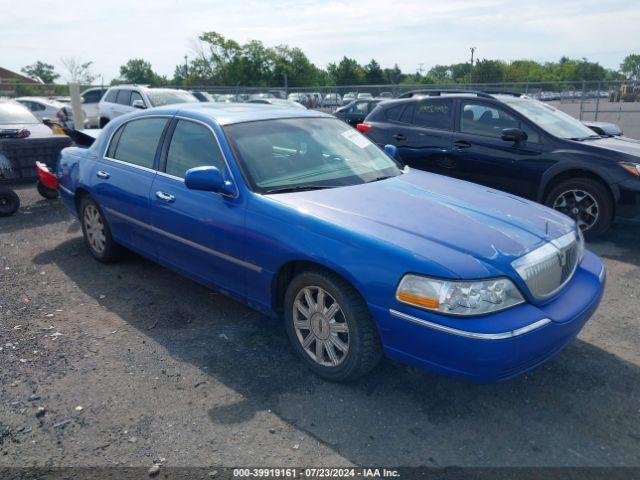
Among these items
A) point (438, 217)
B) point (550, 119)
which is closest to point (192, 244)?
point (438, 217)

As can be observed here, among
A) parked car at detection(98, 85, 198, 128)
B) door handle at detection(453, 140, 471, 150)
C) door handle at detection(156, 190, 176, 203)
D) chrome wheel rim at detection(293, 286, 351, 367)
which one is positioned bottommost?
chrome wheel rim at detection(293, 286, 351, 367)

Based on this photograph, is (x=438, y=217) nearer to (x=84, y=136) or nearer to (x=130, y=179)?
(x=130, y=179)

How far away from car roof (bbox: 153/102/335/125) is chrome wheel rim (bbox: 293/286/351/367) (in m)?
1.56

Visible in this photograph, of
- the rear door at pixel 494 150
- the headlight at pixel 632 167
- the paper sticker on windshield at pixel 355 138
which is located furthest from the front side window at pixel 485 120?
the paper sticker on windshield at pixel 355 138

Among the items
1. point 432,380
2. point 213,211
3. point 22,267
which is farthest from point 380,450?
point 22,267

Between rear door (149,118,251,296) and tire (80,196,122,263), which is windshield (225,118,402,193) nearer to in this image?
rear door (149,118,251,296)

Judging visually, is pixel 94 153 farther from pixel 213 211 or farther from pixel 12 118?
pixel 12 118

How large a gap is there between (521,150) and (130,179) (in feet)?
15.3

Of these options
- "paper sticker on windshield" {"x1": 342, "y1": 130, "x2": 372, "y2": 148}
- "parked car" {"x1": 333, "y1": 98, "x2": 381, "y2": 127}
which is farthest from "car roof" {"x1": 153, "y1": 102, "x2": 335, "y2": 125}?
"parked car" {"x1": 333, "y1": 98, "x2": 381, "y2": 127}

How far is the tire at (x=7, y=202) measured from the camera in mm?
7254

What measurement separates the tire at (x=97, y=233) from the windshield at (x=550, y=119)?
203 inches

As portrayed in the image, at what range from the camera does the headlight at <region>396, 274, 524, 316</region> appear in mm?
2701

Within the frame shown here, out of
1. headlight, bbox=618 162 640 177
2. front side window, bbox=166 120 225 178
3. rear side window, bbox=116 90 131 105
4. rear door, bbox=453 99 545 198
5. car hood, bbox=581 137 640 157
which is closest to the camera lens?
front side window, bbox=166 120 225 178

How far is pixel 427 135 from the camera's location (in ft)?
24.5
